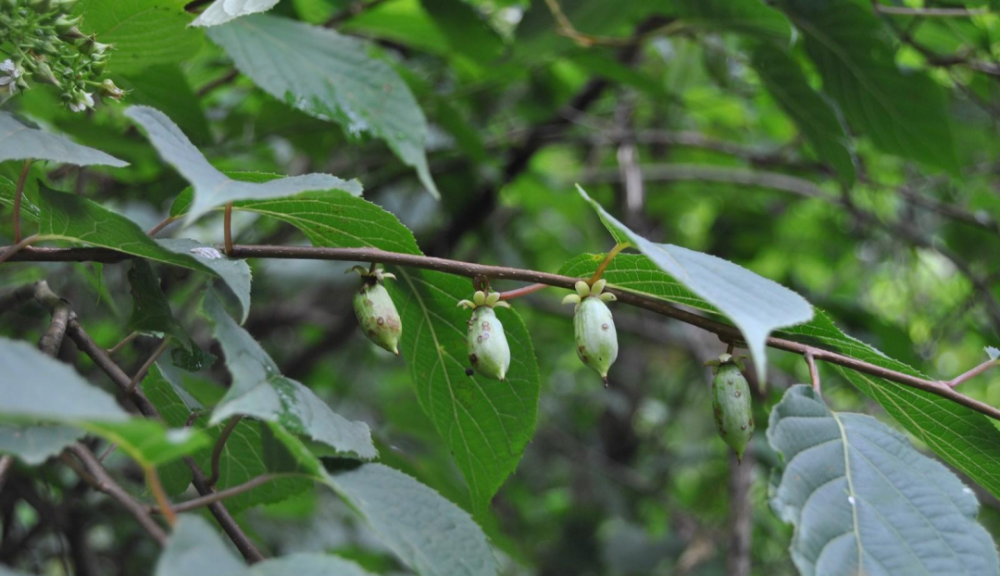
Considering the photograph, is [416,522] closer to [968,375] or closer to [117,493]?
[117,493]

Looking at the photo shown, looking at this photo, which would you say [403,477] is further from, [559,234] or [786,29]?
[559,234]

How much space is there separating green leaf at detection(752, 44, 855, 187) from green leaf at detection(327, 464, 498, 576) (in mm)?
1301

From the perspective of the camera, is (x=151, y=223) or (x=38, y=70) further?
(x=151, y=223)

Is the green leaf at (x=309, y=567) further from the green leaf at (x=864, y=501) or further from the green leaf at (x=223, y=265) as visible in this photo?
the green leaf at (x=864, y=501)

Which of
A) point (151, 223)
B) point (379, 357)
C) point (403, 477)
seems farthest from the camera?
point (379, 357)

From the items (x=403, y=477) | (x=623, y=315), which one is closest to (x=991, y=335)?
(x=623, y=315)


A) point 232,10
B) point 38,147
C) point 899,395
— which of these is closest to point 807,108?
point 899,395

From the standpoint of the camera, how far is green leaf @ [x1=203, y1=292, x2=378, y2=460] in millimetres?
788

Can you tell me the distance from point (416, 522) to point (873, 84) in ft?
5.16

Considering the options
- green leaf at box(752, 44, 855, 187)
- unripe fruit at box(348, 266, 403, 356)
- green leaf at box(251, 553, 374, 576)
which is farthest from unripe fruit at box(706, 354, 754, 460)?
green leaf at box(752, 44, 855, 187)

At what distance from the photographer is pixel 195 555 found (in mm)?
616

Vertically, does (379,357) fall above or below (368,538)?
above

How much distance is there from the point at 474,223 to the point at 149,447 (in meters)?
2.16

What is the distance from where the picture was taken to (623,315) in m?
3.49
